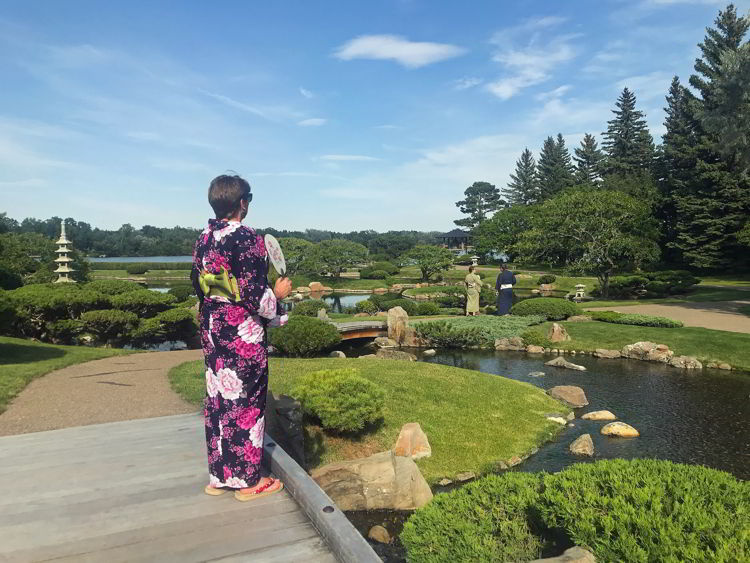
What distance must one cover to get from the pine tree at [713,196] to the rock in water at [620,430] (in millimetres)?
37060

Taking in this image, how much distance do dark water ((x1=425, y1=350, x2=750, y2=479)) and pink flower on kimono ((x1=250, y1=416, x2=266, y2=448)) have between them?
20.6 ft

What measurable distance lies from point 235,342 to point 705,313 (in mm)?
25035

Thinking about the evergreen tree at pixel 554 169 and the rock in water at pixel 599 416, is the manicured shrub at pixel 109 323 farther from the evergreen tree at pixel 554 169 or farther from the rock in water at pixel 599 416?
the evergreen tree at pixel 554 169

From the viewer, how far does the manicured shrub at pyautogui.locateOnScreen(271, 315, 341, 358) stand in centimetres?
1655

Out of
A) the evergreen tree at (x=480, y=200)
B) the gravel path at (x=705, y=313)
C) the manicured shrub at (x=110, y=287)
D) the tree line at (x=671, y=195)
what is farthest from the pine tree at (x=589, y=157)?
the manicured shrub at (x=110, y=287)

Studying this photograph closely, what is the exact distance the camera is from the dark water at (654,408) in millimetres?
8961

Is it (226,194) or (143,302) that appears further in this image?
(143,302)

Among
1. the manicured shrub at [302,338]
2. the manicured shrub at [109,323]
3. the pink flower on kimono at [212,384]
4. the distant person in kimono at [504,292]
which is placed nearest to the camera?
the pink flower on kimono at [212,384]

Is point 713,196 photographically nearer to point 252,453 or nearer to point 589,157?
point 589,157

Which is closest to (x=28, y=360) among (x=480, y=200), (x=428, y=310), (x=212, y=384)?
(x=212, y=384)

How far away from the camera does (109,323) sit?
17469 mm

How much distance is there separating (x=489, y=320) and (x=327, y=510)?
18.8m

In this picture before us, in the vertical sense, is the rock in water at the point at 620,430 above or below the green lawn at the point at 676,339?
below

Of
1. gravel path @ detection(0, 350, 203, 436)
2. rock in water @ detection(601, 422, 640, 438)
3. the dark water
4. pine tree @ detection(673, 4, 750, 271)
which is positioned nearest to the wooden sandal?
gravel path @ detection(0, 350, 203, 436)
